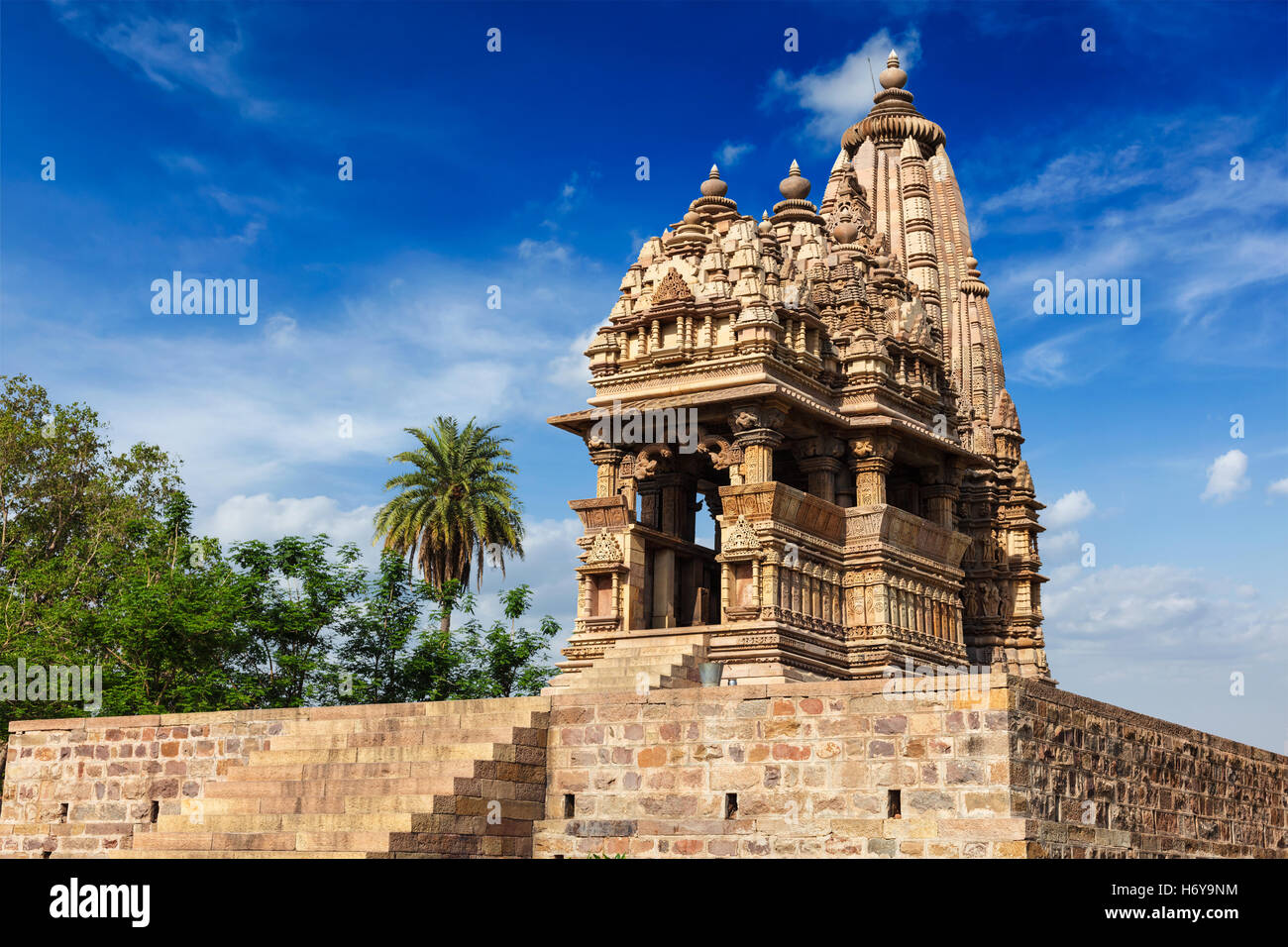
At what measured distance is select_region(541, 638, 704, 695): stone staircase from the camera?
20297 mm

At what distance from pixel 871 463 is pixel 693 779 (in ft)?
36.3

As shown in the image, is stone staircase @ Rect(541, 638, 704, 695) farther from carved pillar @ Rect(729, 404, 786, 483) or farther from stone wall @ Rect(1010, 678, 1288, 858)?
stone wall @ Rect(1010, 678, 1288, 858)

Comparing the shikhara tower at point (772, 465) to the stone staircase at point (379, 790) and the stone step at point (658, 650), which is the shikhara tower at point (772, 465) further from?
the stone staircase at point (379, 790)

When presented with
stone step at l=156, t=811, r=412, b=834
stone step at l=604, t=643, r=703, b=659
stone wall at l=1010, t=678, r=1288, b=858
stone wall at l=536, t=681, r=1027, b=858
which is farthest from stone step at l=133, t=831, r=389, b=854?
stone step at l=604, t=643, r=703, b=659

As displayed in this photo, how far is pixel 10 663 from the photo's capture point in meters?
28.0

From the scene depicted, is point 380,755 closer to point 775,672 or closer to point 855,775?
point 855,775

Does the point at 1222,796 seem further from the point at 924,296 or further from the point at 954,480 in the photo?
the point at 924,296

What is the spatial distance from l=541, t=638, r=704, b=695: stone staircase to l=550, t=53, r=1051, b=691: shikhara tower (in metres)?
0.05

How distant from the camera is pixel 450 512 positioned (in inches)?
1463

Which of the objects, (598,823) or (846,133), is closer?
(598,823)

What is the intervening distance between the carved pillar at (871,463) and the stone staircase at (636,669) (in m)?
5.04

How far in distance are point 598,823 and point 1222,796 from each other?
9.05 metres
